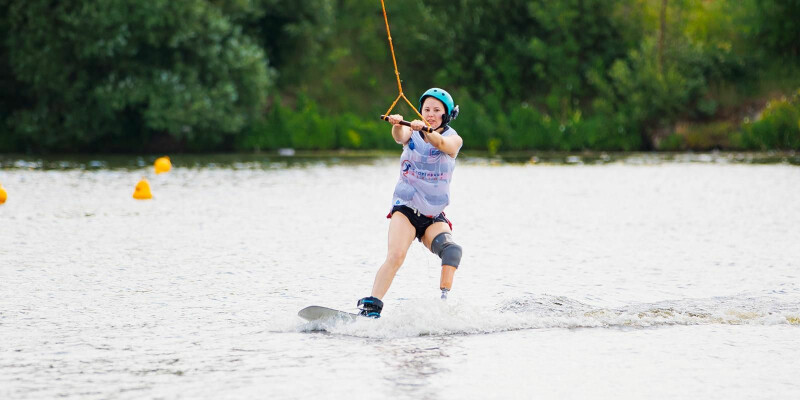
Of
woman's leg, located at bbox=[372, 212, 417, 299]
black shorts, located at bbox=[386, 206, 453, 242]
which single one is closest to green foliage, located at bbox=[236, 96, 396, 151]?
black shorts, located at bbox=[386, 206, 453, 242]

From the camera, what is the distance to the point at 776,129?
1275 inches

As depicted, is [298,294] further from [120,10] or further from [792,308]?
[120,10]

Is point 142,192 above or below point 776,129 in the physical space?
below

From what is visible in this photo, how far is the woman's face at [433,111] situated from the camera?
749 cm

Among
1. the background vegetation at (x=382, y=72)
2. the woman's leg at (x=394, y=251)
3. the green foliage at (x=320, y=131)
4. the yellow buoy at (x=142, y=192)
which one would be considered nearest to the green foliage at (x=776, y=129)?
the background vegetation at (x=382, y=72)

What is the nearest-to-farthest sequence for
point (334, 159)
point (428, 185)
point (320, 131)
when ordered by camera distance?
point (428, 185) < point (334, 159) < point (320, 131)

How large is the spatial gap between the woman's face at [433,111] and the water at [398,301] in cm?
116

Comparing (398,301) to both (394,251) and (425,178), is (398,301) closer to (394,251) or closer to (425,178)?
(394,251)

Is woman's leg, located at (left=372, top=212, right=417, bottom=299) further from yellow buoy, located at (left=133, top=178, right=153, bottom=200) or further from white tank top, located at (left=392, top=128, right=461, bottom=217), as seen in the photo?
yellow buoy, located at (left=133, top=178, right=153, bottom=200)

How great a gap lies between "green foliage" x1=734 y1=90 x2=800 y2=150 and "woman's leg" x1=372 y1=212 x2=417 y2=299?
87.7ft

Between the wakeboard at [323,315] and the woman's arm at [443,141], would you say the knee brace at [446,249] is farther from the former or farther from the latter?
the wakeboard at [323,315]

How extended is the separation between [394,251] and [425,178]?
527mm

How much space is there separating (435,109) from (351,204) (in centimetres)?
942

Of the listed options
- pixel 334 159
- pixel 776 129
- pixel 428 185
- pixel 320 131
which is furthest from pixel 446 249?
pixel 320 131
